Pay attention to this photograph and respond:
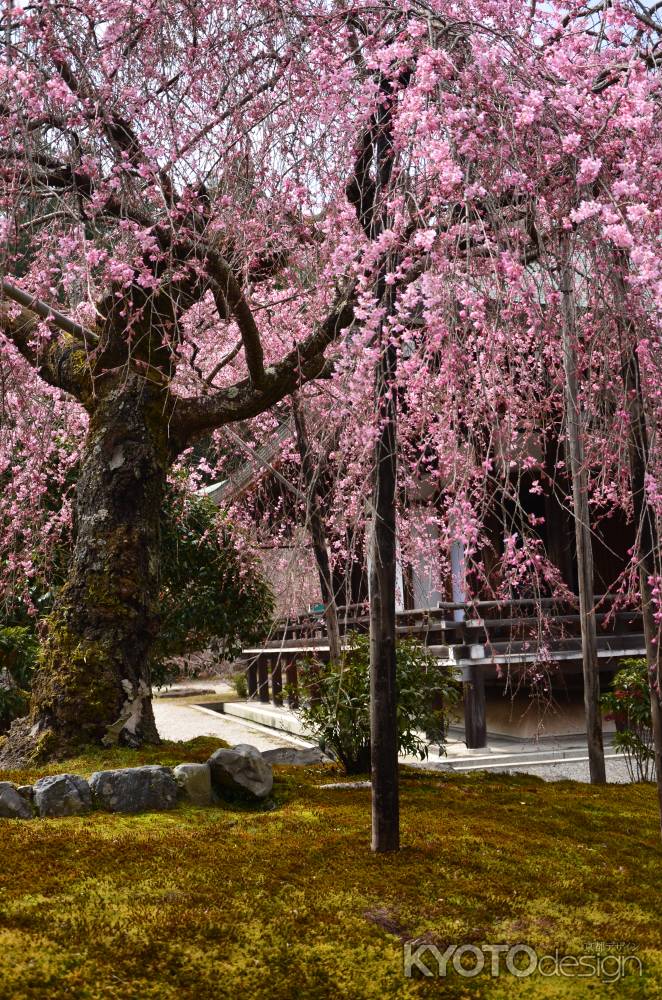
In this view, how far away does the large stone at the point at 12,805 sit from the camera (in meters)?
4.67

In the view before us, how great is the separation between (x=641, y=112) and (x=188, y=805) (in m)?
4.11

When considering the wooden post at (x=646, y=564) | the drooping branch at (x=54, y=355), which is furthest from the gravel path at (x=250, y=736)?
the drooping branch at (x=54, y=355)

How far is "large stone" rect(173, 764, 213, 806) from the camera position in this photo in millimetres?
5176

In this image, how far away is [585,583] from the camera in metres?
6.99

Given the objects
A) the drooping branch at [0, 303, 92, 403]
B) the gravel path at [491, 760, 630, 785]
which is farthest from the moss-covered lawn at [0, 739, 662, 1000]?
the gravel path at [491, 760, 630, 785]

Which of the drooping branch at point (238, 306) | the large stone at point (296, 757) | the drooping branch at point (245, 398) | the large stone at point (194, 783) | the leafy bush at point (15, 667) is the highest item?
the drooping branch at point (238, 306)

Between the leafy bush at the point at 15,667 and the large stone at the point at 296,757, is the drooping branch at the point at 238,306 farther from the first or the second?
the leafy bush at the point at 15,667

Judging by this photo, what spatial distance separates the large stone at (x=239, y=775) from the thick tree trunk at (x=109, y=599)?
99 cm

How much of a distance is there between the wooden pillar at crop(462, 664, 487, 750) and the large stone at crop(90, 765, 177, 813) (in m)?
6.01

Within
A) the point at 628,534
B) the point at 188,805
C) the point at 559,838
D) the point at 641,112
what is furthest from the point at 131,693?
the point at 628,534

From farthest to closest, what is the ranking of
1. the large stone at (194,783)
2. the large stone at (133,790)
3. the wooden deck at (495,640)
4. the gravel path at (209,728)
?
the gravel path at (209,728) < the wooden deck at (495,640) < the large stone at (194,783) < the large stone at (133,790)

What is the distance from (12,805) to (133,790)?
24.7 inches

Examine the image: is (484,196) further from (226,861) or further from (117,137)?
(117,137)

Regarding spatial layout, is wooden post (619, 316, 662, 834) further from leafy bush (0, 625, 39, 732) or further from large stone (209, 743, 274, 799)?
leafy bush (0, 625, 39, 732)
